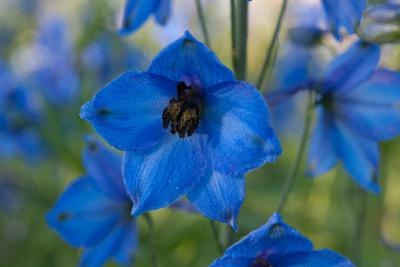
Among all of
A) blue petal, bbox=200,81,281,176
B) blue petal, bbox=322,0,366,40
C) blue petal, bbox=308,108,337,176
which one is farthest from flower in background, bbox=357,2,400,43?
blue petal, bbox=200,81,281,176

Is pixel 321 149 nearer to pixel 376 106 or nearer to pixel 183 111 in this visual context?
pixel 376 106

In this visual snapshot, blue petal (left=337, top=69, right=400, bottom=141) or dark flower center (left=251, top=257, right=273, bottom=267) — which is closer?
dark flower center (left=251, top=257, right=273, bottom=267)

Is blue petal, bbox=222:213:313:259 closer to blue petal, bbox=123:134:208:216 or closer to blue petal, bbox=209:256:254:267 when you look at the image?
blue petal, bbox=209:256:254:267

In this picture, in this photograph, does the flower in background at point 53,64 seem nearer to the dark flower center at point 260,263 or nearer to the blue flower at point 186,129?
the blue flower at point 186,129

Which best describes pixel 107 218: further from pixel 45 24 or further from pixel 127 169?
pixel 45 24

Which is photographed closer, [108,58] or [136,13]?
[136,13]

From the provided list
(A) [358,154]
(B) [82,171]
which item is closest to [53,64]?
(B) [82,171]
